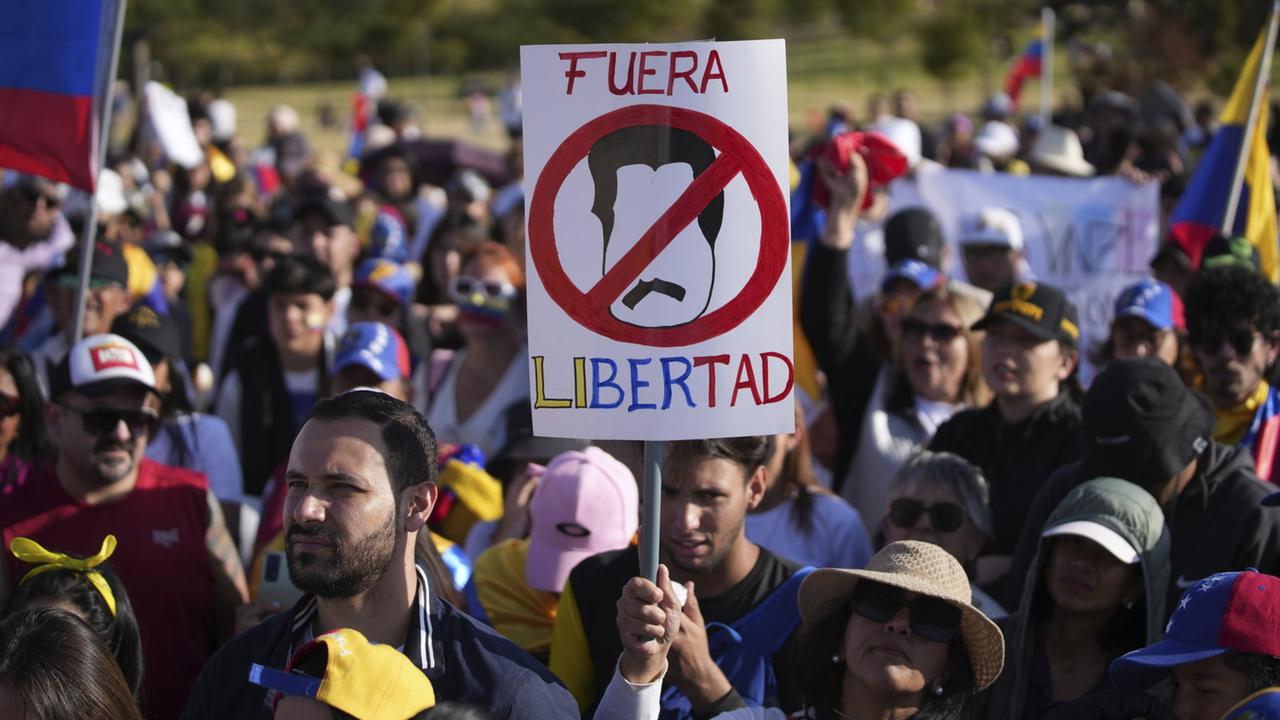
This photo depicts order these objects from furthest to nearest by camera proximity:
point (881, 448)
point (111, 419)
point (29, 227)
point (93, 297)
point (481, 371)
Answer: point (29, 227) → point (93, 297) → point (481, 371) → point (881, 448) → point (111, 419)

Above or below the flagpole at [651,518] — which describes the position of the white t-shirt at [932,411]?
below

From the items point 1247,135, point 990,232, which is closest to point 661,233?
point 990,232

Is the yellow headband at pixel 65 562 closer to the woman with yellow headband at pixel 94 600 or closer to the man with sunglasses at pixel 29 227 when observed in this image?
the woman with yellow headband at pixel 94 600

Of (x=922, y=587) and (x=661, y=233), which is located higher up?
(x=661, y=233)

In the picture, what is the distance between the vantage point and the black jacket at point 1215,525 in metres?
4.24

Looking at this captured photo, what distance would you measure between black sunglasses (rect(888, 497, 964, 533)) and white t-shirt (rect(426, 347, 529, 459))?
6.54 ft

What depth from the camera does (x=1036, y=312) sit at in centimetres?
550

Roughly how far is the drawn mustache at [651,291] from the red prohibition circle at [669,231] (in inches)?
1.3

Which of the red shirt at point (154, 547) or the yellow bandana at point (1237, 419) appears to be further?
the yellow bandana at point (1237, 419)

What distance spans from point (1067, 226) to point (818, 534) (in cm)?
431

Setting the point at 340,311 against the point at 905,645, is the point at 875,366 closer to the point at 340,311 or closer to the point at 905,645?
the point at 905,645

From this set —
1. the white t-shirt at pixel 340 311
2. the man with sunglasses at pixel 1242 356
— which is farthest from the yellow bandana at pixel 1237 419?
the white t-shirt at pixel 340 311

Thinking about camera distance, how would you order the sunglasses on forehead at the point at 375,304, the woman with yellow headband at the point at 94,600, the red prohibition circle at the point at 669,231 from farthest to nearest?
1. the sunglasses on forehead at the point at 375,304
2. the woman with yellow headband at the point at 94,600
3. the red prohibition circle at the point at 669,231

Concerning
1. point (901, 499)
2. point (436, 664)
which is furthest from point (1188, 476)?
point (436, 664)
